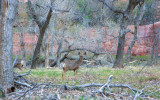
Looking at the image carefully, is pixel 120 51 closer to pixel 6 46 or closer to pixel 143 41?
pixel 6 46

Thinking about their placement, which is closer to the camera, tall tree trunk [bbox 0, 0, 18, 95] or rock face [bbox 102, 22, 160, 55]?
tall tree trunk [bbox 0, 0, 18, 95]

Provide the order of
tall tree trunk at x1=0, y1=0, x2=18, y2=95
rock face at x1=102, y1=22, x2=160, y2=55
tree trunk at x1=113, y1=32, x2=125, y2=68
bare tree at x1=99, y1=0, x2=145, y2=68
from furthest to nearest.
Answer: rock face at x1=102, y1=22, x2=160, y2=55 < tree trunk at x1=113, y1=32, x2=125, y2=68 < bare tree at x1=99, y1=0, x2=145, y2=68 < tall tree trunk at x1=0, y1=0, x2=18, y2=95

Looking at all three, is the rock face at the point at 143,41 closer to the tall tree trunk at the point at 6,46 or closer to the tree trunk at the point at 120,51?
the tree trunk at the point at 120,51

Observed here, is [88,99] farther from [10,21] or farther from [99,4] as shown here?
[99,4]

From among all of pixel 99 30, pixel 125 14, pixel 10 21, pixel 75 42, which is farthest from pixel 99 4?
pixel 10 21

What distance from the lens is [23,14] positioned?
787 inches

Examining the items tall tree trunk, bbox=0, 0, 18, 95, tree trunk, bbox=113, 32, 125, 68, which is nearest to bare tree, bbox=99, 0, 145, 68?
tree trunk, bbox=113, 32, 125, 68

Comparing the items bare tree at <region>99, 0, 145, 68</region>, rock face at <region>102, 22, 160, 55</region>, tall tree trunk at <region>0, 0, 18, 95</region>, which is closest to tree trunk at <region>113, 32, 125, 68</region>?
bare tree at <region>99, 0, 145, 68</region>

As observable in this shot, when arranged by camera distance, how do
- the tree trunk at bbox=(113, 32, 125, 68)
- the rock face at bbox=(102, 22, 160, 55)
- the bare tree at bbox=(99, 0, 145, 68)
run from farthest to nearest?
1. the rock face at bbox=(102, 22, 160, 55)
2. the tree trunk at bbox=(113, 32, 125, 68)
3. the bare tree at bbox=(99, 0, 145, 68)

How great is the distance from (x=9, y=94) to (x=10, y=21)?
199 cm

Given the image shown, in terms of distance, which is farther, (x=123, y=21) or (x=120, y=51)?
(x=120, y=51)

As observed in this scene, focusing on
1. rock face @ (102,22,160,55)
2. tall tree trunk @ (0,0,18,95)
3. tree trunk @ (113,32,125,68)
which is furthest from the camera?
rock face @ (102,22,160,55)

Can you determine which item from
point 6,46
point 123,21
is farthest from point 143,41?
point 6,46

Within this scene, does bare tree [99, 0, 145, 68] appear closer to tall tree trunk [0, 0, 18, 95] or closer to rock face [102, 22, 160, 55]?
tall tree trunk [0, 0, 18, 95]
